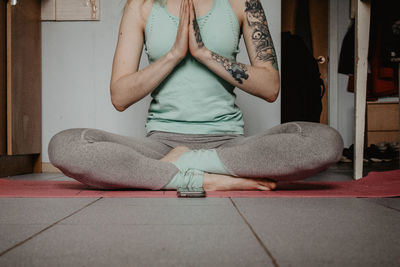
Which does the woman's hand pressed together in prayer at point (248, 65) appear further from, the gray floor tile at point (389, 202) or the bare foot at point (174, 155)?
the gray floor tile at point (389, 202)

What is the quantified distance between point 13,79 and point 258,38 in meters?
1.13

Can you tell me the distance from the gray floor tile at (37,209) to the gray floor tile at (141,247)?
0.31ft

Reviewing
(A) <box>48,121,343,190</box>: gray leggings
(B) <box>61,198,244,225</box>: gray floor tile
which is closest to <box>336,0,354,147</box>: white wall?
(A) <box>48,121,343,190</box>: gray leggings

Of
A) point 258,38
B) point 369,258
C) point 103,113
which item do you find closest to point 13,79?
point 103,113

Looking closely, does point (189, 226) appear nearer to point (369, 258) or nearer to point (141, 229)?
point (141, 229)

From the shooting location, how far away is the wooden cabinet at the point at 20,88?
1.63 m

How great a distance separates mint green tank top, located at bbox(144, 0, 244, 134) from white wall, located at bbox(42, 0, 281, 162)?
2.24 ft

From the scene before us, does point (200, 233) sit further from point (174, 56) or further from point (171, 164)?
point (174, 56)

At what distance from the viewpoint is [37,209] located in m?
0.75

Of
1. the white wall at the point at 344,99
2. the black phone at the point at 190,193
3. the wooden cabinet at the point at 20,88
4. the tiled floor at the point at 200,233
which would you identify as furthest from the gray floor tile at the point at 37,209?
the white wall at the point at 344,99

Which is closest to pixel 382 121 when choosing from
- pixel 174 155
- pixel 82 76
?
pixel 82 76

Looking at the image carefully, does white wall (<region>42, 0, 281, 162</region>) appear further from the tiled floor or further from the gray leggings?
the tiled floor

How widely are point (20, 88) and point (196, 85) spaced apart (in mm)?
986

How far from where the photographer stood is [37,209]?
0.75 m
